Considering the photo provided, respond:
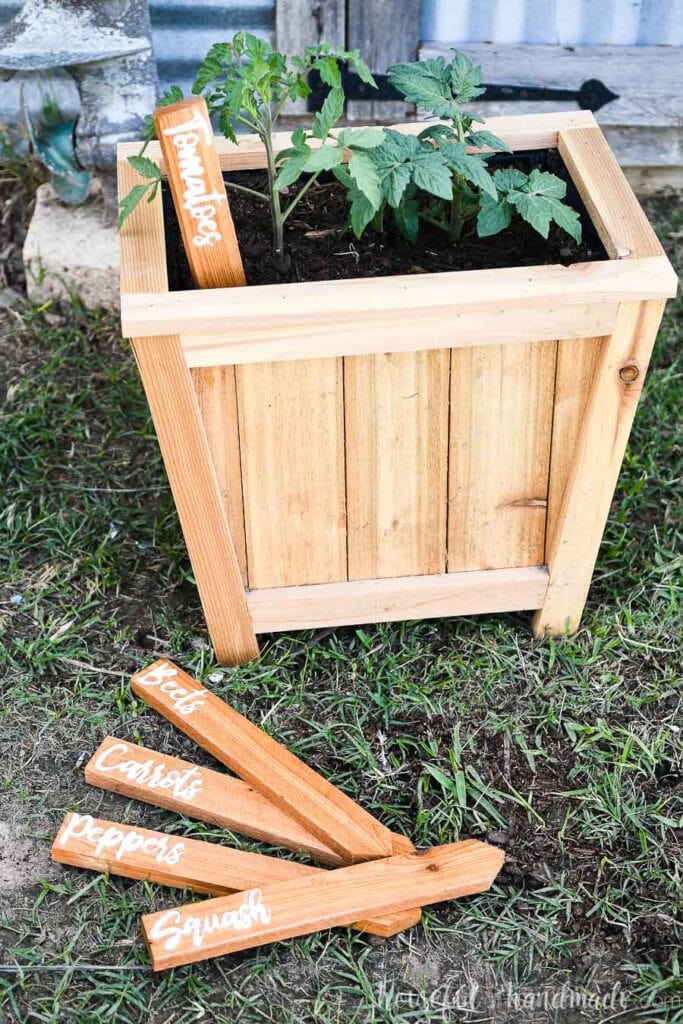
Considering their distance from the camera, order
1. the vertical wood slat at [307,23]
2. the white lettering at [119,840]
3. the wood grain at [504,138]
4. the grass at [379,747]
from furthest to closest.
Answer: the vertical wood slat at [307,23], the wood grain at [504,138], the white lettering at [119,840], the grass at [379,747]

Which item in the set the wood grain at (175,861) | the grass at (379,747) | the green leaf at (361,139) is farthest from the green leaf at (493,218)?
the wood grain at (175,861)

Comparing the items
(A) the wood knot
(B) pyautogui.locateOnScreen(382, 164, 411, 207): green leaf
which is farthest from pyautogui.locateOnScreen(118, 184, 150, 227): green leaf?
(A) the wood knot

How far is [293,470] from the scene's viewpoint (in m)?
2.13

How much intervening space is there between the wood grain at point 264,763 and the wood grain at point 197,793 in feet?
0.07

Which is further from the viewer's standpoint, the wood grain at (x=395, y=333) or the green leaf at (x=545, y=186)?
the green leaf at (x=545, y=186)

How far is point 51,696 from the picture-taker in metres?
2.36

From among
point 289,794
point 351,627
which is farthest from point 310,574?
point 289,794

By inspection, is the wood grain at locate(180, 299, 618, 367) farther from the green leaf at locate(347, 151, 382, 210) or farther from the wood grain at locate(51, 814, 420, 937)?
the wood grain at locate(51, 814, 420, 937)

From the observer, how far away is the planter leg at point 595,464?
199 cm

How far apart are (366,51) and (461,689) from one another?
176cm

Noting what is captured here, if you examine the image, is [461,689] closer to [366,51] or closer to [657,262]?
[657,262]

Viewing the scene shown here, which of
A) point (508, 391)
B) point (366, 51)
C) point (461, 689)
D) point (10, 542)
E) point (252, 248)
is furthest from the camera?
point (366, 51)

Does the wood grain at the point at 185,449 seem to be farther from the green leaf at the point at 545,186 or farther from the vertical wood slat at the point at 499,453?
the green leaf at the point at 545,186

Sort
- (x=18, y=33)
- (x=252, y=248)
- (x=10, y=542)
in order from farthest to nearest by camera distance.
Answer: (x=18, y=33) → (x=10, y=542) → (x=252, y=248)
